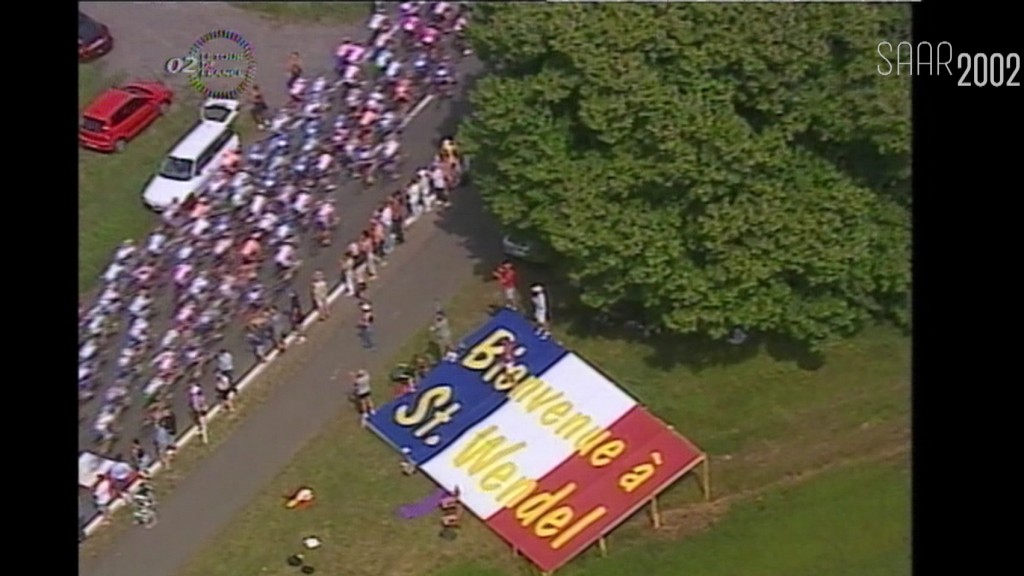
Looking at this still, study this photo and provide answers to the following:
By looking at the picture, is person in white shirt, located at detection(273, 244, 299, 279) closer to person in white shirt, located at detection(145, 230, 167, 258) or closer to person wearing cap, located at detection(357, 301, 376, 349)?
Answer: person wearing cap, located at detection(357, 301, 376, 349)

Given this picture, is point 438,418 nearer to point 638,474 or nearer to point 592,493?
point 592,493

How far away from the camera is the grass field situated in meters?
35.2

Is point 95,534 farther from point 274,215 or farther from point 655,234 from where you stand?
point 655,234

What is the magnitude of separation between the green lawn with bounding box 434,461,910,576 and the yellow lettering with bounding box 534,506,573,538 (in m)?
0.79

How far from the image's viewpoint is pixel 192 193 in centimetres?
4391

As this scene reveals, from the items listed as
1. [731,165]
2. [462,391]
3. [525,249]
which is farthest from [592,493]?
[525,249]

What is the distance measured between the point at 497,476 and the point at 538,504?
1149 millimetres

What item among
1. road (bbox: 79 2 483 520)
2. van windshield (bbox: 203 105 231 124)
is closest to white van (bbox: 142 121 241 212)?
van windshield (bbox: 203 105 231 124)

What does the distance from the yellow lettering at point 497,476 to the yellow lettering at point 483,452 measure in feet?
0.57

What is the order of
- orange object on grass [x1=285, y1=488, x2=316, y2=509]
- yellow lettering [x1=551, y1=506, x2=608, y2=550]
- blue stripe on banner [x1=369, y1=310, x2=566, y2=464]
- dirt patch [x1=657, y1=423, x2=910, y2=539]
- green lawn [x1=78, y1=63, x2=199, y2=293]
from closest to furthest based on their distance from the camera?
yellow lettering [x1=551, y1=506, x2=608, y2=550]
dirt patch [x1=657, y1=423, x2=910, y2=539]
orange object on grass [x1=285, y1=488, x2=316, y2=509]
blue stripe on banner [x1=369, y1=310, x2=566, y2=464]
green lawn [x1=78, y1=63, x2=199, y2=293]

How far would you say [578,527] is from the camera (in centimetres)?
3525

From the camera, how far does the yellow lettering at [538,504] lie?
35688 millimetres
